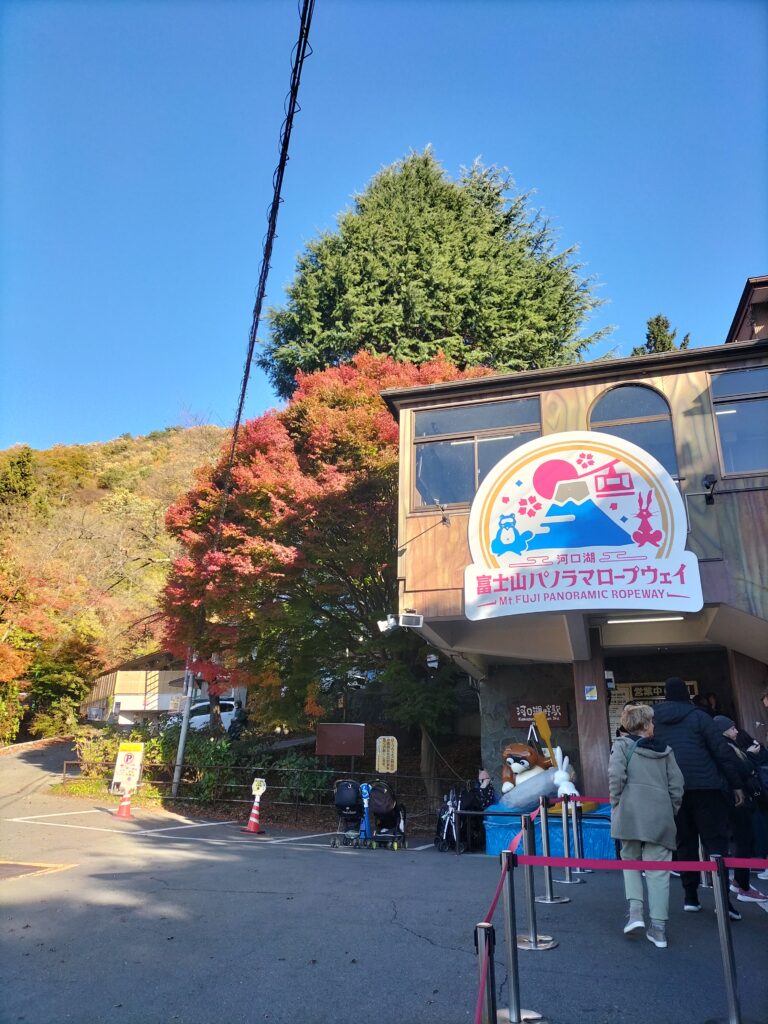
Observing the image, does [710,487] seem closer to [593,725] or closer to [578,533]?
[578,533]

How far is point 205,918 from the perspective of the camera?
18.7ft

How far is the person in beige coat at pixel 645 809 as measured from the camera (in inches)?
185

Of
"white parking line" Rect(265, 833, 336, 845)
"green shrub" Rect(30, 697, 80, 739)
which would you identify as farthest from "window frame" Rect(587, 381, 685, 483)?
"green shrub" Rect(30, 697, 80, 739)

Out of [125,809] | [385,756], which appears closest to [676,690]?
[385,756]

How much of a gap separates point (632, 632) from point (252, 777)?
32.4ft

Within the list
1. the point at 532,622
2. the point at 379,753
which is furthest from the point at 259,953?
the point at 379,753

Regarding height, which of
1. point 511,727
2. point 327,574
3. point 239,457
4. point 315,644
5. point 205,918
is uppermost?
point 239,457

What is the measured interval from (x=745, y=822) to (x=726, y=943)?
9.20 ft

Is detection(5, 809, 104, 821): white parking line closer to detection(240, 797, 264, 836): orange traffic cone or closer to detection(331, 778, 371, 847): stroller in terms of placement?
detection(240, 797, 264, 836): orange traffic cone

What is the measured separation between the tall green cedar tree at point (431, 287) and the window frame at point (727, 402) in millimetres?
12750

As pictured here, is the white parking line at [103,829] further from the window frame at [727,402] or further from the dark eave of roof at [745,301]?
the dark eave of roof at [745,301]

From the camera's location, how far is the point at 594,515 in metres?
9.88

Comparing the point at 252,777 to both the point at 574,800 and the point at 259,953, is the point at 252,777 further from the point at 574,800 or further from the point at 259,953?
the point at 259,953

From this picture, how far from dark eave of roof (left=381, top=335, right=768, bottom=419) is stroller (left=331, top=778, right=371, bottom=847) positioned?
22.4ft
